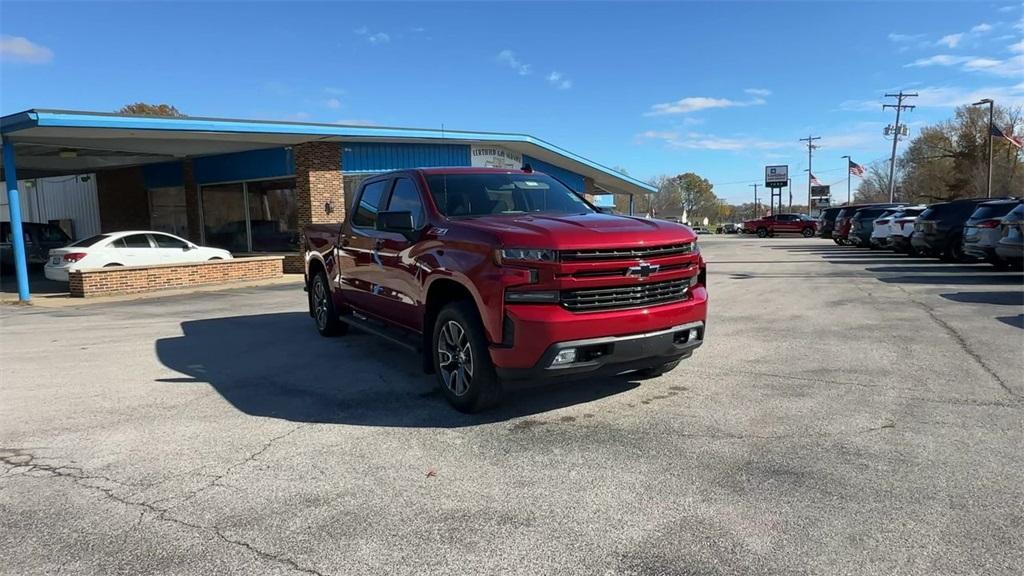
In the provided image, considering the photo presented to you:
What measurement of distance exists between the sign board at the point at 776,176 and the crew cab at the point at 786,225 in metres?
36.4

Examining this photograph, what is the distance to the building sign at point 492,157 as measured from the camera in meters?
22.4

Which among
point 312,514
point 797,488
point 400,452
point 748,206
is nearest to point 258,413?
point 400,452

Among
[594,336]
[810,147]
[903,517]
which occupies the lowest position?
[903,517]

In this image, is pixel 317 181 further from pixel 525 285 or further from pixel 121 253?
pixel 525 285

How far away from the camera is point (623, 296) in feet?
15.1

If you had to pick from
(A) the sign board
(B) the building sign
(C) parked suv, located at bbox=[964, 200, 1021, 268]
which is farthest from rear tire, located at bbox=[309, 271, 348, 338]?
(A) the sign board

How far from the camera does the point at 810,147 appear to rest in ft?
295

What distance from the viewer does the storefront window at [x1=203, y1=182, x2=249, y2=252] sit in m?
20.9

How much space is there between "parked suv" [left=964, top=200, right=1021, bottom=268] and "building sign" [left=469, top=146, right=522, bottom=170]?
13.2 metres

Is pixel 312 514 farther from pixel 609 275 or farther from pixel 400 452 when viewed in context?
pixel 609 275

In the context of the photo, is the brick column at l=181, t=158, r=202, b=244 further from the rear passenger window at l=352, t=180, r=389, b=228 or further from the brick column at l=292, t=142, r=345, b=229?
the rear passenger window at l=352, t=180, r=389, b=228

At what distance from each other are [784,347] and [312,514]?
218 inches

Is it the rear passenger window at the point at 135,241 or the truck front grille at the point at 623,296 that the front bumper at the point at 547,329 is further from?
the rear passenger window at the point at 135,241

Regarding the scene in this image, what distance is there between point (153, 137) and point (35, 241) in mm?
8312
